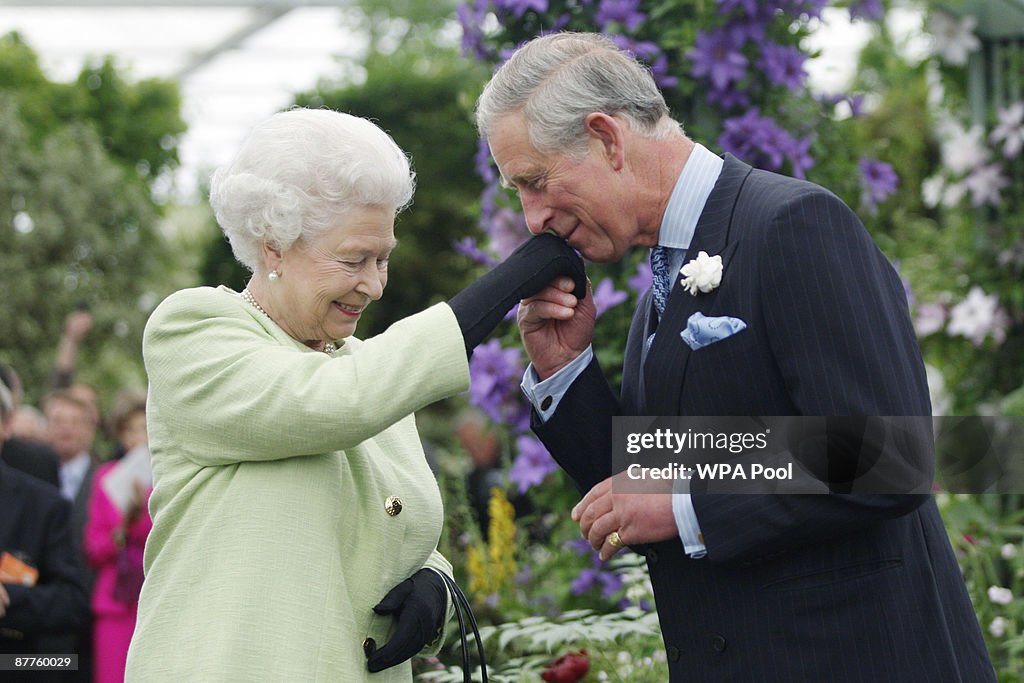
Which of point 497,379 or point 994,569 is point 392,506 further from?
point 994,569

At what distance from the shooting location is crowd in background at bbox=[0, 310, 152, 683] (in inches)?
163

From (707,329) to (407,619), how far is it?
2.18ft

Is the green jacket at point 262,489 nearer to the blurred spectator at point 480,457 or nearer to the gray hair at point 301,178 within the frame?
the gray hair at point 301,178

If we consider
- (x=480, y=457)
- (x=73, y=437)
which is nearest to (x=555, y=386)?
(x=73, y=437)

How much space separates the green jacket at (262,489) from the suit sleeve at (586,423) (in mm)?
433

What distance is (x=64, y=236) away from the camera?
1382cm

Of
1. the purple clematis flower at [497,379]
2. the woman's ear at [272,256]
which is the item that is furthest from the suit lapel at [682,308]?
the purple clematis flower at [497,379]

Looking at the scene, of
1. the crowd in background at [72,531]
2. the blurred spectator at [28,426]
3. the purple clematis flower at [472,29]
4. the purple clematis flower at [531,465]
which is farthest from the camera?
the blurred spectator at [28,426]

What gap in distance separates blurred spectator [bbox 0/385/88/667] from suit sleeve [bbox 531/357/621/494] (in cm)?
237

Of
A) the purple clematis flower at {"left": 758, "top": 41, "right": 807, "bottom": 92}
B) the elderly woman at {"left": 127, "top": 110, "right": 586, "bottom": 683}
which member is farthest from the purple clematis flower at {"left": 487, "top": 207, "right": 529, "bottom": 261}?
the elderly woman at {"left": 127, "top": 110, "right": 586, "bottom": 683}

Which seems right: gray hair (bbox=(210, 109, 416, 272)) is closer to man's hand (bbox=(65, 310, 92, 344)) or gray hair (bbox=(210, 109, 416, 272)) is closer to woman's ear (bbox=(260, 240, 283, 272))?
woman's ear (bbox=(260, 240, 283, 272))

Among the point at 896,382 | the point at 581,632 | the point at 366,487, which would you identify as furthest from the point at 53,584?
the point at 896,382

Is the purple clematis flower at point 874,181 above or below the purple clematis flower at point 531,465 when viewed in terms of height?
above

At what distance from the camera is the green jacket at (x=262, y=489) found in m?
1.87
